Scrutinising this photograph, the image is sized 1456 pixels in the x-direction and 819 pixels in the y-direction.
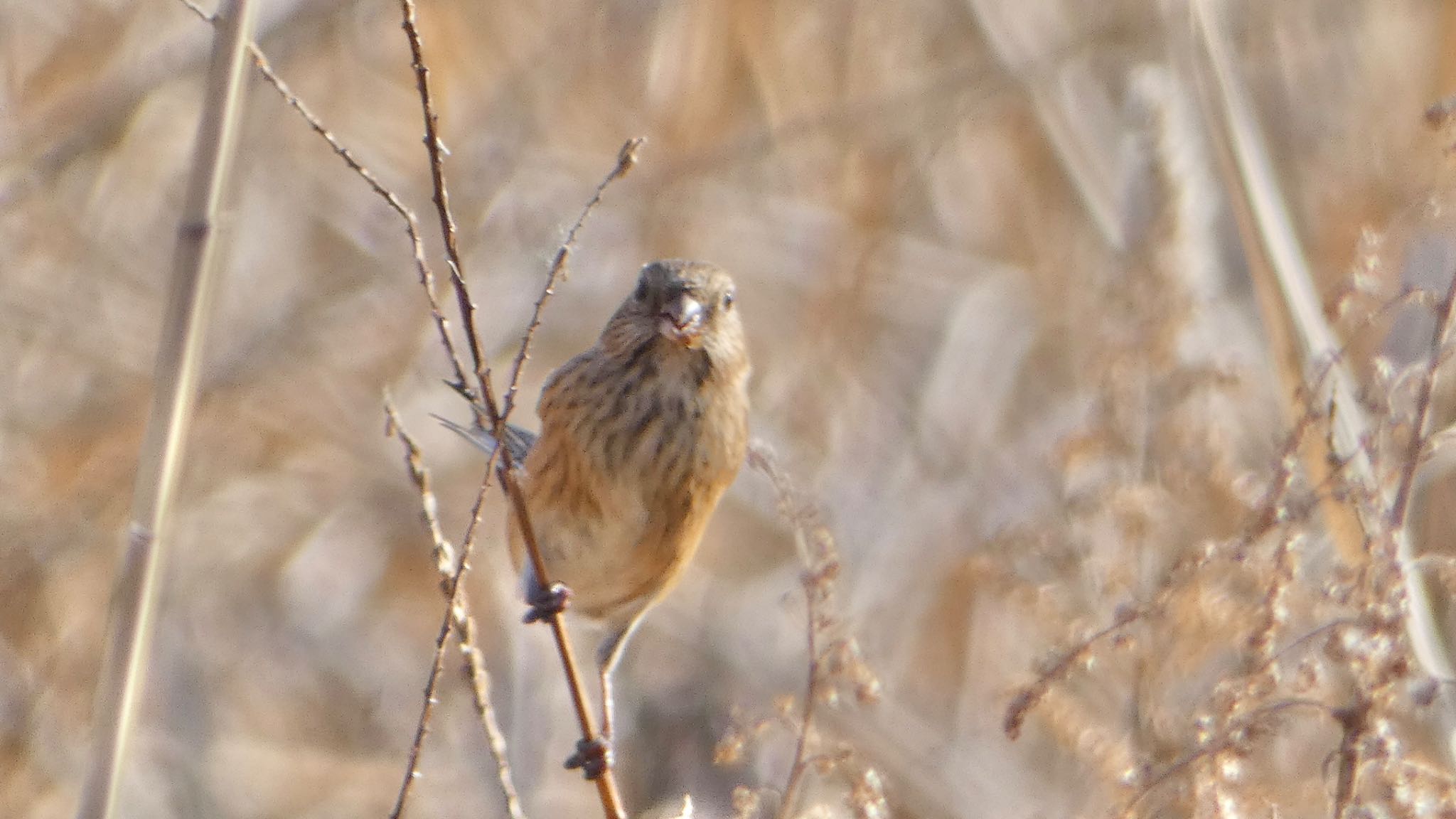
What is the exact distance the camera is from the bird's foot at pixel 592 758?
269 cm

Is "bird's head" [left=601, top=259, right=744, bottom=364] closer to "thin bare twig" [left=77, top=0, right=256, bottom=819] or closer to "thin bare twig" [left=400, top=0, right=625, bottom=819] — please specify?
"thin bare twig" [left=400, top=0, right=625, bottom=819]

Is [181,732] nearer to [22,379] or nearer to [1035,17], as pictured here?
[22,379]

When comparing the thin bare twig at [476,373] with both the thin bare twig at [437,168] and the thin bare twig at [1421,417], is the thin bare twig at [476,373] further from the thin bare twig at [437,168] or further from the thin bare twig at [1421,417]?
the thin bare twig at [1421,417]

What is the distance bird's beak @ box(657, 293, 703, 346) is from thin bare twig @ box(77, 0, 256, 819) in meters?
2.04

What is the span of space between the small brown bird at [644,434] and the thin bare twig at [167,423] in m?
2.06

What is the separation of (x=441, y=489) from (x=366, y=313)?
24.9 inches

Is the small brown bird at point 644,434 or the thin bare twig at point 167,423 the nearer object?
the thin bare twig at point 167,423

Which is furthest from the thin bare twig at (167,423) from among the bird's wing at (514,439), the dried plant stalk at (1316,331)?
the bird's wing at (514,439)

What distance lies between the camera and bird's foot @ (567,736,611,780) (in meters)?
2.69

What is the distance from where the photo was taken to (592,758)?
10.1ft

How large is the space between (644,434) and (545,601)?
1170 millimetres

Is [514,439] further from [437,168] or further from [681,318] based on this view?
[437,168]

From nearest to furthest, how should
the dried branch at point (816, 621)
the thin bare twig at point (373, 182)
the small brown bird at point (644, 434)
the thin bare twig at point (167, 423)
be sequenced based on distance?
the thin bare twig at point (167, 423)
the thin bare twig at point (373, 182)
the dried branch at point (816, 621)
the small brown bird at point (644, 434)

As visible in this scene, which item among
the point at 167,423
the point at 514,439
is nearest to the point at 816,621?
the point at 167,423
